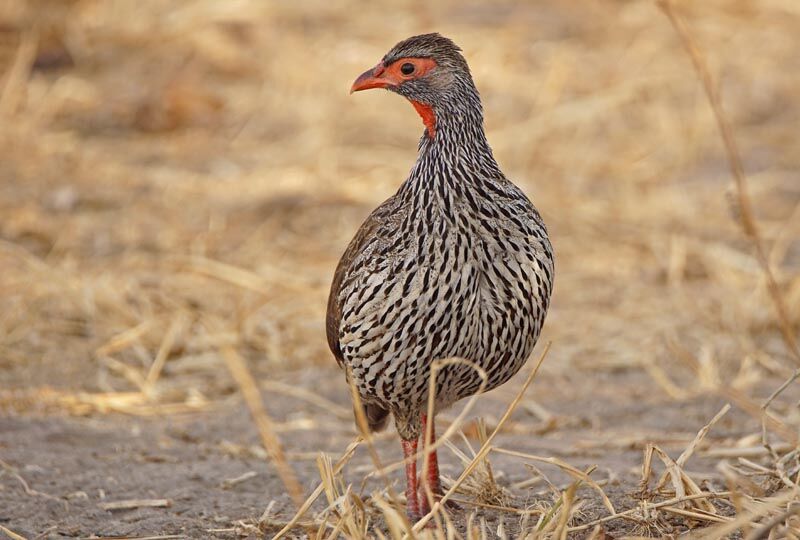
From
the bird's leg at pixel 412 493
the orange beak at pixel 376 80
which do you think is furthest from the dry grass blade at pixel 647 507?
the orange beak at pixel 376 80

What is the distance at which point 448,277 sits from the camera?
11.0 ft

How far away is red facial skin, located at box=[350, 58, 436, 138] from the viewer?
3660mm

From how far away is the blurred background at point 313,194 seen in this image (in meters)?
5.54

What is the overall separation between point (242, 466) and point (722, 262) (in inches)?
140

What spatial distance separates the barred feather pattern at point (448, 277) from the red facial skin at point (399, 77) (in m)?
0.04

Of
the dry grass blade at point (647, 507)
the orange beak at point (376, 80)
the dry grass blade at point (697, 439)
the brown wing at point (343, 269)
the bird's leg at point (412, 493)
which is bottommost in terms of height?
the bird's leg at point (412, 493)

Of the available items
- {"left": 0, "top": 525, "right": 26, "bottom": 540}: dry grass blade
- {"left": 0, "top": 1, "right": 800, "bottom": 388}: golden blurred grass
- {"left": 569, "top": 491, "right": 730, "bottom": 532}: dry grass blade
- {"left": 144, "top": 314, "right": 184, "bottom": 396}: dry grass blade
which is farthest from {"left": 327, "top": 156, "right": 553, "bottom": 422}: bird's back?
{"left": 0, "top": 1, "right": 800, "bottom": 388}: golden blurred grass

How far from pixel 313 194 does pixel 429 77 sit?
14.5 ft

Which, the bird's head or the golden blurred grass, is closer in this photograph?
the bird's head

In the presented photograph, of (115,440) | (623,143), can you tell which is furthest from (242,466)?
(623,143)

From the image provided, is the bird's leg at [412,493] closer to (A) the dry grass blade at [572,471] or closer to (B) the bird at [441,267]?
(B) the bird at [441,267]

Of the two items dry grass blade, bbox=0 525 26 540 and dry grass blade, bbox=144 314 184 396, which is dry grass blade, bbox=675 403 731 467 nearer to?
dry grass blade, bbox=0 525 26 540

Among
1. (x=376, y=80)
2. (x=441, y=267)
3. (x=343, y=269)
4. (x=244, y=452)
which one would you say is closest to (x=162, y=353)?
(x=244, y=452)

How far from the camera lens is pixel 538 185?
826cm
